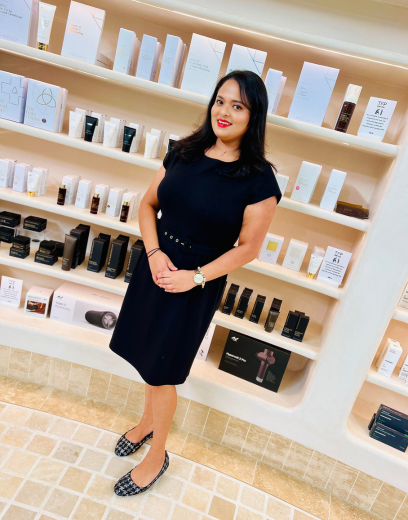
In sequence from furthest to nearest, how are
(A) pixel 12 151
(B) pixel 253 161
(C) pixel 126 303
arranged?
(A) pixel 12 151 → (C) pixel 126 303 → (B) pixel 253 161

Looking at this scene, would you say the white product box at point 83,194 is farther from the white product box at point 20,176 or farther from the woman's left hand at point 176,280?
the woman's left hand at point 176,280

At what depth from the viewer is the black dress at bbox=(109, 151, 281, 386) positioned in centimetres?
145

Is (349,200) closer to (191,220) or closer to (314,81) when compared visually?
(314,81)

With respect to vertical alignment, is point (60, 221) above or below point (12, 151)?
below

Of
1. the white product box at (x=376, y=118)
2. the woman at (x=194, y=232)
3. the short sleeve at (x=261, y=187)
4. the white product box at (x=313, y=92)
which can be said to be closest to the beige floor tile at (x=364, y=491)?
the woman at (x=194, y=232)

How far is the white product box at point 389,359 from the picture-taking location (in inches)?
76.5

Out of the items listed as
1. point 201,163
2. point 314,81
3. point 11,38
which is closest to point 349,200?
point 314,81

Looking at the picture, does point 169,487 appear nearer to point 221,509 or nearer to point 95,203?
point 221,509

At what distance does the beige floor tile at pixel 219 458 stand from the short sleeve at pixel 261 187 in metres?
1.42

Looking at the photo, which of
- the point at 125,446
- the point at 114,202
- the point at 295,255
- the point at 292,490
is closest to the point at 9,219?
the point at 114,202

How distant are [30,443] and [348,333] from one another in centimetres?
162

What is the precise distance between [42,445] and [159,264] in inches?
44.4

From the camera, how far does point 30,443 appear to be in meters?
1.91

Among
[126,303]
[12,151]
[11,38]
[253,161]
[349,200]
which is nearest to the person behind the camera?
[253,161]
